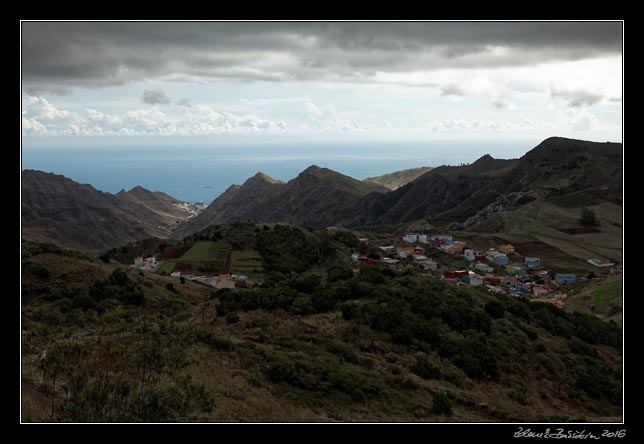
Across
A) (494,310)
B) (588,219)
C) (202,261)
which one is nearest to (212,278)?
(202,261)

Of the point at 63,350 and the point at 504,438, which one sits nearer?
the point at 504,438

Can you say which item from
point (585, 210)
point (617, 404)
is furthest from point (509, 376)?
point (585, 210)

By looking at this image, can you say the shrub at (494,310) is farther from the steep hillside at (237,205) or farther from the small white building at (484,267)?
the steep hillside at (237,205)

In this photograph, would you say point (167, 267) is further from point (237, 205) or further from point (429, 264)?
point (237, 205)

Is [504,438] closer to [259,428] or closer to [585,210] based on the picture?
[259,428]

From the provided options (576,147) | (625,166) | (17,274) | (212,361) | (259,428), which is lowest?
(212,361)

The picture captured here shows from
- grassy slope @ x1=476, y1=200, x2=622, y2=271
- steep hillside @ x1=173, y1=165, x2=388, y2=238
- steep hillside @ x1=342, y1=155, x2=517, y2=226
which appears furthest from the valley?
steep hillside @ x1=173, y1=165, x2=388, y2=238

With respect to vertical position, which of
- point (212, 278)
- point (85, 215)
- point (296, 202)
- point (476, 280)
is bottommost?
point (476, 280)
